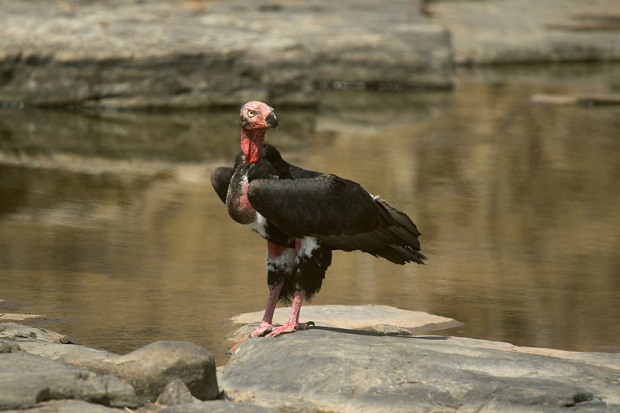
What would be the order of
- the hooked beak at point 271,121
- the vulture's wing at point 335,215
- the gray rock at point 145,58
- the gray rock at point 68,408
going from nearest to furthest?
the gray rock at point 68,408
the vulture's wing at point 335,215
the hooked beak at point 271,121
the gray rock at point 145,58

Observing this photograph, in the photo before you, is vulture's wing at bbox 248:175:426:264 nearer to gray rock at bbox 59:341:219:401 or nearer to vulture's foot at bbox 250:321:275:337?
vulture's foot at bbox 250:321:275:337

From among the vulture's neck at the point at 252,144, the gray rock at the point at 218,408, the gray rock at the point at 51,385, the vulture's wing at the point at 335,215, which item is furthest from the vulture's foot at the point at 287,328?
the gray rock at the point at 51,385

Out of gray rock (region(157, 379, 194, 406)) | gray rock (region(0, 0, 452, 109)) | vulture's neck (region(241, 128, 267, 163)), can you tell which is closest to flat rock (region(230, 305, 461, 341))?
vulture's neck (region(241, 128, 267, 163))

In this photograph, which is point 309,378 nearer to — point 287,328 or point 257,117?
point 287,328

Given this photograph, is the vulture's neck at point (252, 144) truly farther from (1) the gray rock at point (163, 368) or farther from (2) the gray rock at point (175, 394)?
(2) the gray rock at point (175, 394)

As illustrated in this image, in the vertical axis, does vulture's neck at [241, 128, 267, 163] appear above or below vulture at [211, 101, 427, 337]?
above

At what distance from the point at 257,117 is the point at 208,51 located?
10.0 metres

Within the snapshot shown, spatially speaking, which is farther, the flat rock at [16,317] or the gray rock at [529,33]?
the gray rock at [529,33]

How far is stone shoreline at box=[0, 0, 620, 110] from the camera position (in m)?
15.9

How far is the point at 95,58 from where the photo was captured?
52.0ft

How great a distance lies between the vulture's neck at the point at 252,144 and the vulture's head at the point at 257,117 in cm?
2

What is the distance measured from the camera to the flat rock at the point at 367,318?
7234mm

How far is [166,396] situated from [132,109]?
1109 centimetres

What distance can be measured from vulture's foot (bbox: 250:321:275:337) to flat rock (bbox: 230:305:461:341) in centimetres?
52
